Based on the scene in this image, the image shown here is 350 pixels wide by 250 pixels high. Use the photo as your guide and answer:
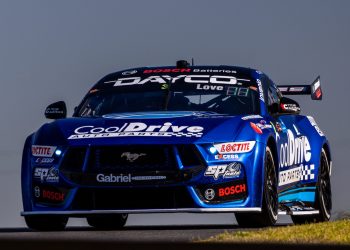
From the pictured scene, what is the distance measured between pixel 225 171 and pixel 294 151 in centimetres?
223

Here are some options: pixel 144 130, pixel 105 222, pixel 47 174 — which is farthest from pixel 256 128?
pixel 105 222

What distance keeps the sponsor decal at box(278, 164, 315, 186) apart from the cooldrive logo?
1.54 meters

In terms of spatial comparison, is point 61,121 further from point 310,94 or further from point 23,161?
point 310,94

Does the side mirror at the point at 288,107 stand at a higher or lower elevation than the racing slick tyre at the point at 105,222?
higher

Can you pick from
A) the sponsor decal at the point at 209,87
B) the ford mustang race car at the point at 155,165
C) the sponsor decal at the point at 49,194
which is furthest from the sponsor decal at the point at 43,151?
the sponsor decal at the point at 209,87

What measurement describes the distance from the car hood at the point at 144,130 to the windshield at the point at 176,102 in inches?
29.1

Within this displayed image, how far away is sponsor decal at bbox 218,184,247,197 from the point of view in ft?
40.3

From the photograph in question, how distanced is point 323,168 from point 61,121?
12.9ft

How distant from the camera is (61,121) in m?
12.9

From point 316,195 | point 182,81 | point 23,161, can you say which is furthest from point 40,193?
point 316,195

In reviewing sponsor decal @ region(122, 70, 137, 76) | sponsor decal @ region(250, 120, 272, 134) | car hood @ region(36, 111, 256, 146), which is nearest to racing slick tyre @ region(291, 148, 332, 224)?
sponsor decal @ region(250, 120, 272, 134)

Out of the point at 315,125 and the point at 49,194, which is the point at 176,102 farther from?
the point at 315,125

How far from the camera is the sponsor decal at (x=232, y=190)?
12.3 metres

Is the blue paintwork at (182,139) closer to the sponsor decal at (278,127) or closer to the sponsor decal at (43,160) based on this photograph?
the sponsor decal at (43,160)
